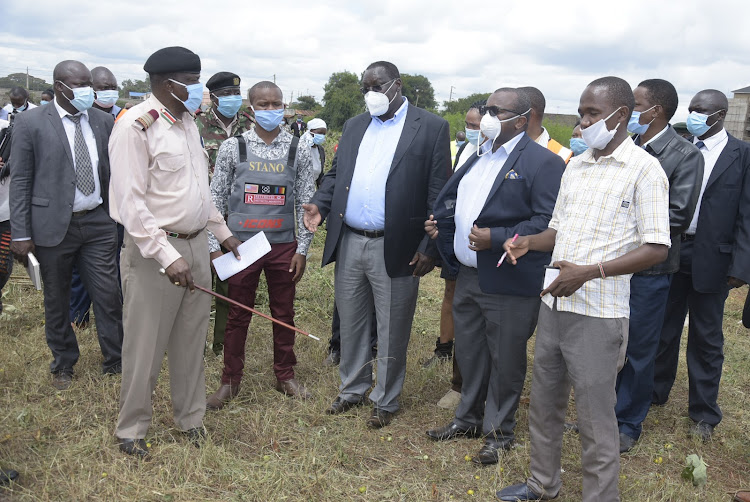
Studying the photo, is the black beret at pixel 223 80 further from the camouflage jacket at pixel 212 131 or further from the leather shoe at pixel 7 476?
the leather shoe at pixel 7 476

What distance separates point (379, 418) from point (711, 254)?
8.13ft

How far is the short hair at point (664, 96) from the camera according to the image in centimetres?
382

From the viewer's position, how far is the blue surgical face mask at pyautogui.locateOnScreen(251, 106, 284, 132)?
4109 mm

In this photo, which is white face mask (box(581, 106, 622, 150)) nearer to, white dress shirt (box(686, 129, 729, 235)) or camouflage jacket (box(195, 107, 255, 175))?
white dress shirt (box(686, 129, 729, 235))

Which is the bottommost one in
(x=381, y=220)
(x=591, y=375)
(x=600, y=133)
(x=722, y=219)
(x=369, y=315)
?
(x=369, y=315)

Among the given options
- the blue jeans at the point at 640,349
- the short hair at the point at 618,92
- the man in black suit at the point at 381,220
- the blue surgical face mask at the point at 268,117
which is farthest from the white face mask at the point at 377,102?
the blue jeans at the point at 640,349

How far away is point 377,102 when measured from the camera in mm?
3865

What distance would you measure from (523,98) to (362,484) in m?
2.38

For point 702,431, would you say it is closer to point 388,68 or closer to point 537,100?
point 537,100

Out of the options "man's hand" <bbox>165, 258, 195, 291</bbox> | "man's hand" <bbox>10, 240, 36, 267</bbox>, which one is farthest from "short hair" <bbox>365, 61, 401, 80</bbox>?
"man's hand" <bbox>10, 240, 36, 267</bbox>

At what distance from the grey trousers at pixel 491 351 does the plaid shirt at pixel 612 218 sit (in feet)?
2.16

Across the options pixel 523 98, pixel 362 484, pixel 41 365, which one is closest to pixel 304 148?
pixel 523 98

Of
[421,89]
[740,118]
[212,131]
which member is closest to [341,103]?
[421,89]

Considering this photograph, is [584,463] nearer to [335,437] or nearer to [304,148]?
[335,437]
